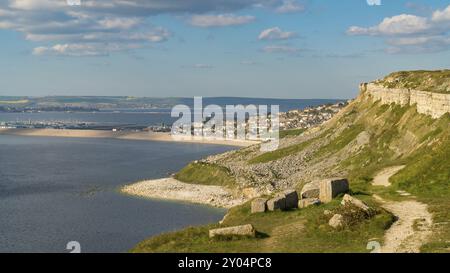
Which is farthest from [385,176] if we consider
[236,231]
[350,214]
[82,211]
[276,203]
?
[82,211]

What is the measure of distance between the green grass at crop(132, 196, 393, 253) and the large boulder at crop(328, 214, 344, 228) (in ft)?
1.15

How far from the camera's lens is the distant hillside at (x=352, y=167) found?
1289 inches

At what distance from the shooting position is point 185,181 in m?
117

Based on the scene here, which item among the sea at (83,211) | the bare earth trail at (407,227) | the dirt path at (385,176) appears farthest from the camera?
the sea at (83,211)

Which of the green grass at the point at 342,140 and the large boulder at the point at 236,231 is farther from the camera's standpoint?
the green grass at the point at 342,140

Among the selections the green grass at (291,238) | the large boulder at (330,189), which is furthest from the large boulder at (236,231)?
the large boulder at (330,189)

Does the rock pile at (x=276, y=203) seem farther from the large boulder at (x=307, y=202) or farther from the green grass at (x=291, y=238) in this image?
the green grass at (x=291, y=238)

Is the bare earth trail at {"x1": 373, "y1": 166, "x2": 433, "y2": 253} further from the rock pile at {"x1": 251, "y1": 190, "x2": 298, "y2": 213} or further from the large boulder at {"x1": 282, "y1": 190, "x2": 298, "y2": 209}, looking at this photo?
the rock pile at {"x1": 251, "y1": 190, "x2": 298, "y2": 213}

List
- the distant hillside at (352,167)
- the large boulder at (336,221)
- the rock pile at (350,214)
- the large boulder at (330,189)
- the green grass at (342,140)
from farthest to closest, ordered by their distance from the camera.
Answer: the green grass at (342,140)
the large boulder at (330,189)
the rock pile at (350,214)
the large boulder at (336,221)
the distant hillside at (352,167)

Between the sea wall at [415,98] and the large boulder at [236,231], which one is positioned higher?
the sea wall at [415,98]

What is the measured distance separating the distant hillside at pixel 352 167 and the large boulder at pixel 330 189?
2.18 m

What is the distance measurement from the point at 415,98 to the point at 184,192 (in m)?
42.2
